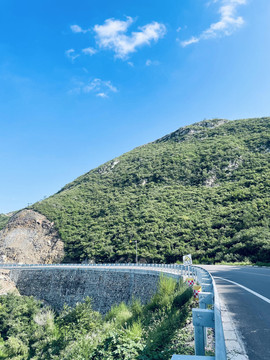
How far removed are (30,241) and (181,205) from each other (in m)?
38.8

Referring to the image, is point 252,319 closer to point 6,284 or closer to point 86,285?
point 86,285

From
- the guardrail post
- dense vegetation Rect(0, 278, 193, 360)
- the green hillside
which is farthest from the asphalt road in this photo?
the green hillside

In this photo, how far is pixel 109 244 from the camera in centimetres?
5156

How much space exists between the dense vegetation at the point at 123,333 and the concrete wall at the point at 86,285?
6.92 metres

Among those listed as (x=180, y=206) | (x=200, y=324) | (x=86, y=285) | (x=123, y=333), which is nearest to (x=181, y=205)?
(x=180, y=206)

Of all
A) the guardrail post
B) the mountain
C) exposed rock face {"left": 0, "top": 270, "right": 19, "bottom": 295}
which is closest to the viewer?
the guardrail post

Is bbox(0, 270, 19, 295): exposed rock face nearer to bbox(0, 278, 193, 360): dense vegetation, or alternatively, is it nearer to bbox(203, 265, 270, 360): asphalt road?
bbox(0, 278, 193, 360): dense vegetation

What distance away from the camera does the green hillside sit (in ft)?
133

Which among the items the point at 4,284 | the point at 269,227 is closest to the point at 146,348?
the point at 269,227

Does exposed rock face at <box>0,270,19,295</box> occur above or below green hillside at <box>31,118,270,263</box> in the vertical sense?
below

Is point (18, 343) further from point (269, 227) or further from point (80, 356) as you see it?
point (269, 227)

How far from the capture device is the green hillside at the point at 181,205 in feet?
133

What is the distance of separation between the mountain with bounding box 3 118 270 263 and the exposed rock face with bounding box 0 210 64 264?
243 cm

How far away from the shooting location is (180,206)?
5581 cm
